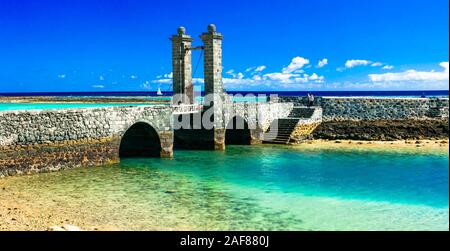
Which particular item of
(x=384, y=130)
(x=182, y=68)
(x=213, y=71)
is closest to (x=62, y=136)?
(x=213, y=71)

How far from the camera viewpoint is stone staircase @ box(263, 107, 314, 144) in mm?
28922

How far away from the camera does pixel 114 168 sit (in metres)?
19.5

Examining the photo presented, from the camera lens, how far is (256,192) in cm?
1530

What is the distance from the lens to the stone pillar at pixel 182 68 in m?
26.0

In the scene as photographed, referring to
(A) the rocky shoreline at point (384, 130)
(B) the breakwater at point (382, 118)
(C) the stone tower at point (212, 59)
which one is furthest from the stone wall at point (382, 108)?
(C) the stone tower at point (212, 59)

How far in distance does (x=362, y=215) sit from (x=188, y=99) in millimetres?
15525

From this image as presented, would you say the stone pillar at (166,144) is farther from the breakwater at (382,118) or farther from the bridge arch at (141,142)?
the breakwater at (382,118)

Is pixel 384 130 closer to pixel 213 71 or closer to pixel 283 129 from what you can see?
pixel 283 129

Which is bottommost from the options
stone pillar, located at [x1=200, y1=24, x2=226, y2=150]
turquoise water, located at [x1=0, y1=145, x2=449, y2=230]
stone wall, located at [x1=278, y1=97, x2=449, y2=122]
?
turquoise water, located at [x1=0, y1=145, x2=449, y2=230]

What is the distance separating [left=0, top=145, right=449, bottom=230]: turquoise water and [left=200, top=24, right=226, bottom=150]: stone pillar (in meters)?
3.32

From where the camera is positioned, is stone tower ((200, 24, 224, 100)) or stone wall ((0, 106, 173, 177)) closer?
stone wall ((0, 106, 173, 177))

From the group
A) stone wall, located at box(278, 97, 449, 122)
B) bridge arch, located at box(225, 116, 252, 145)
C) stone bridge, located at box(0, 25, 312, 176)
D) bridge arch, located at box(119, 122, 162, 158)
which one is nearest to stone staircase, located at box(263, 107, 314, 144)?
stone bridge, located at box(0, 25, 312, 176)

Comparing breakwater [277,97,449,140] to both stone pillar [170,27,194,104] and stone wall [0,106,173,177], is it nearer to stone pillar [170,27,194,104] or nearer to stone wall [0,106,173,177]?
stone pillar [170,27,194,104]
